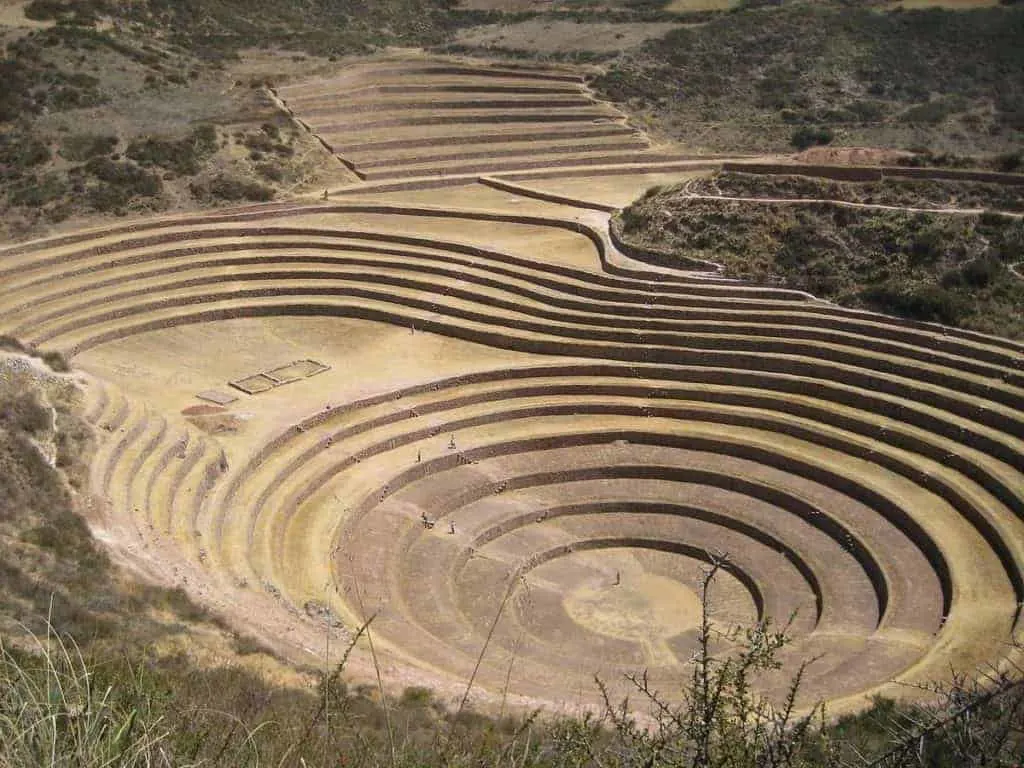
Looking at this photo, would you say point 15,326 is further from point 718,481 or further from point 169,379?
point 718,481

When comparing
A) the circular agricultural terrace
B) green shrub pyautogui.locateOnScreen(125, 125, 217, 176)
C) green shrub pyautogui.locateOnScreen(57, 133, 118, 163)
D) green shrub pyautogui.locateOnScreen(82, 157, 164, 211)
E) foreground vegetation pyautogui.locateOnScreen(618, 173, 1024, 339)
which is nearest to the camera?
the circular agricultural terrace

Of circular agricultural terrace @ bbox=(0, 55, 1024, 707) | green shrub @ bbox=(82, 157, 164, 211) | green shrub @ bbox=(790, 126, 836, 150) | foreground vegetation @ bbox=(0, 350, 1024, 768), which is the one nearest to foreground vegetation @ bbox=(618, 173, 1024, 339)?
circular agricultural terrace @ bbox=(0, 55, 1024, 707)

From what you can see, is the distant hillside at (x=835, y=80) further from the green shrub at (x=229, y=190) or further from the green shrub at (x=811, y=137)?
the green shrub at (x=229, y=190)

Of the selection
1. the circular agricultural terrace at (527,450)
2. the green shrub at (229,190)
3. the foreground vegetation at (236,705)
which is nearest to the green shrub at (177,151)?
the green shrub at (229,190)

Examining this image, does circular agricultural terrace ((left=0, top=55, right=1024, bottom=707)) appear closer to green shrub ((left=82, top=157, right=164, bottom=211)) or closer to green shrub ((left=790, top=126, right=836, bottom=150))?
green shrub ((left=82, top=157, right=164, bottom=211))

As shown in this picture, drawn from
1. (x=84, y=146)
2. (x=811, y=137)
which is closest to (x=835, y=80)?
(x=811, y=137)
